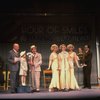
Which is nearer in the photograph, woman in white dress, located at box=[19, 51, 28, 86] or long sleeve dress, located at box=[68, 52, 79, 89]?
woman in white dress, located at box=[19, 51, 28, 86]

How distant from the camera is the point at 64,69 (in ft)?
37.7

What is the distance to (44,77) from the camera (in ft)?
42.6

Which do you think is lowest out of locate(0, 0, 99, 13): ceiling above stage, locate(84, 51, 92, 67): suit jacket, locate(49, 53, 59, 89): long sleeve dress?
locate(49, 53, 59, 89): long sleeve dress

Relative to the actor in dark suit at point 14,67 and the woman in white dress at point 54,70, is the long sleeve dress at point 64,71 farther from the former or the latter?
the actor in dark suit at point 14,67

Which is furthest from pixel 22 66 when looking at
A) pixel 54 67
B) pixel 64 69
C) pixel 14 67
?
pixel 64 69

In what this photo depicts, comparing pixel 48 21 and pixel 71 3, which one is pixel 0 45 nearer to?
pixel 48 21

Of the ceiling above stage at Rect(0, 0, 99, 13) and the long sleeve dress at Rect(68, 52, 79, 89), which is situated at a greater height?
the ceiling above stage at Rect(0, 0, 99, 13)

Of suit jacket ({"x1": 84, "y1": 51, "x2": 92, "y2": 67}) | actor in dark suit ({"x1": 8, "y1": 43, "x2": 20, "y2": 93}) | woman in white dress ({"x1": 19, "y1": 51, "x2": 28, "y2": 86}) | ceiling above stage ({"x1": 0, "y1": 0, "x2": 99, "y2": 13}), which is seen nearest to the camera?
actor in dark suit ({"x1": 8, "y1": 43, "x2": 20, "y2": 93})

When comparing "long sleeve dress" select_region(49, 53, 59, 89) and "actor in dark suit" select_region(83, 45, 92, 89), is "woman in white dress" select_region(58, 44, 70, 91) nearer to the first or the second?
"long sleeve dress" select_region(49, 53, 59, 89)

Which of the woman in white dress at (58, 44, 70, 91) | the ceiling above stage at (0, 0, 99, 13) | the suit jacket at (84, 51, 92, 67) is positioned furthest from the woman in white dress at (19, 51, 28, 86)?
the ceiling above stage at (0, 0, 99, 13)

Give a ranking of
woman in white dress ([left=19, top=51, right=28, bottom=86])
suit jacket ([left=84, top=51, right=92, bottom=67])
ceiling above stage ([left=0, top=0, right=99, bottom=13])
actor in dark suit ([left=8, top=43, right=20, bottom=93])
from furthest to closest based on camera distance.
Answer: ceiling above stage ([left=0, top=0, right=99, bottom=13]), suit jacket ([left=84, top=51, right=92, bottom=67]), woman in white dress ([left=19, top=51, right=28, bottom=86]), actor in dark suit ([left=8, top=43, right=20, bottom=93])

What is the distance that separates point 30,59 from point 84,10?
355 centimetres

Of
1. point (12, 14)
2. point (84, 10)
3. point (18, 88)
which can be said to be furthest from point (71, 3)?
point (18, 88)

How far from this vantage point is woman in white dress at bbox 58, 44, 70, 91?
11406 mm
